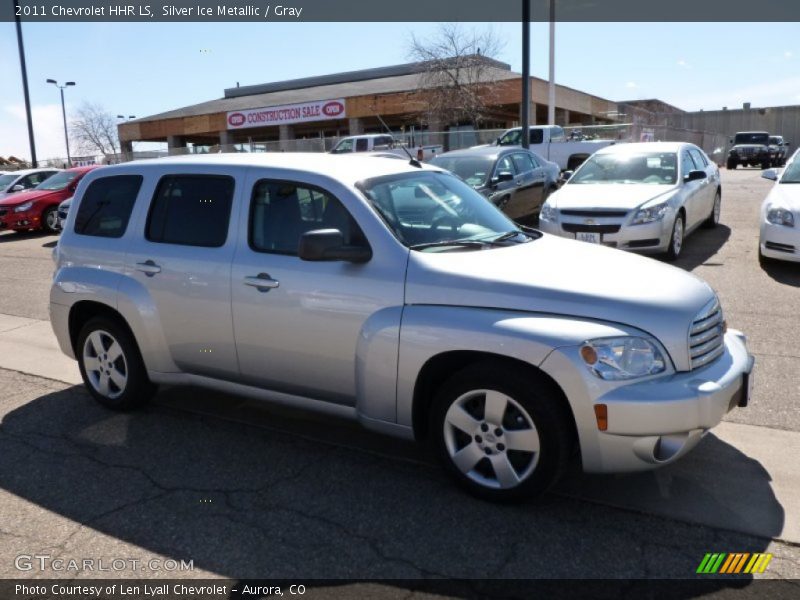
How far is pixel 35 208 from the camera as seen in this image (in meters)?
17.3

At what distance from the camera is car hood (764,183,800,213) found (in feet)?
28.4

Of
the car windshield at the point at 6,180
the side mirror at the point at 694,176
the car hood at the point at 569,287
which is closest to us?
the car hood at the point at 569,287

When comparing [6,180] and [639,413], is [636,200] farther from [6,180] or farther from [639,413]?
[6,180]

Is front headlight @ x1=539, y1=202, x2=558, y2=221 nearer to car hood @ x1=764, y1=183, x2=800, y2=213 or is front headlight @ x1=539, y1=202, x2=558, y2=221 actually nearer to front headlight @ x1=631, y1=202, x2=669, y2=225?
front headlight @ x1=631, y1=202, x2=669, y2=225

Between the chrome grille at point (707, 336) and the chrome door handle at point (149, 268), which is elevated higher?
the chrome door handle at point (149, 268)

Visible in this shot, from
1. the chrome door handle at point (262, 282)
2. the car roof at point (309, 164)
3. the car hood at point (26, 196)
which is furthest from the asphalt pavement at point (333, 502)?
the car hood at point (26, 196)

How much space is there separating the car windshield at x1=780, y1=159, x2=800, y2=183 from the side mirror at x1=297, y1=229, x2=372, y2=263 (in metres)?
8.24

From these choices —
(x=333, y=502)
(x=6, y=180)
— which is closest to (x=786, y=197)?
(x=333, y=502)

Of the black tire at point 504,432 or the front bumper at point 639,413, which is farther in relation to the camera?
the black tire at point 504,432

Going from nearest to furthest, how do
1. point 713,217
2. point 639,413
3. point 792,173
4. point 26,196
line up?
point 639,413, point 792,173, point 713,217, point 26,196

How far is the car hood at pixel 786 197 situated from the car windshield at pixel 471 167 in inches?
161

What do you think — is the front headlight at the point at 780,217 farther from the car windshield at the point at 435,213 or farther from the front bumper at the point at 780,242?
the car windshield at the point at 435,213

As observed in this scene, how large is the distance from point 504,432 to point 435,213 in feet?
4.88

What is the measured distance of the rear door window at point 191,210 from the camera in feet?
14.7
